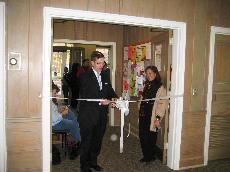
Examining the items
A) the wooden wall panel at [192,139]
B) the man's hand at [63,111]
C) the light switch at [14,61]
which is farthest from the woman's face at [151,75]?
the light switch at [14,61]

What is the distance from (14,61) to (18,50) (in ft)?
0.44

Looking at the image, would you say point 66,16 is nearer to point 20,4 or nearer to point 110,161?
point 20,4

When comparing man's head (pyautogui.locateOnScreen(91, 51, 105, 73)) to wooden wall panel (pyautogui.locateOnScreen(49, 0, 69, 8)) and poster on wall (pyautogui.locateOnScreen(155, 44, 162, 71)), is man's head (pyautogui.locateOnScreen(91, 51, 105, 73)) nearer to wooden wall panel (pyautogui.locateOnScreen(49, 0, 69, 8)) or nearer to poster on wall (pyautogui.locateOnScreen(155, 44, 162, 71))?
wooden wall panel (pyautogui.locateOnScreen(49, 0, 69, 8))

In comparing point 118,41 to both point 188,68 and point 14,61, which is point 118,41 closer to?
point 188,68

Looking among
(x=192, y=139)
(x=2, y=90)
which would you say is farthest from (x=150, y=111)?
(x=2, y=90)

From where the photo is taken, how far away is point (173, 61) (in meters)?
3.70

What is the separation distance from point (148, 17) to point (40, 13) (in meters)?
1.42

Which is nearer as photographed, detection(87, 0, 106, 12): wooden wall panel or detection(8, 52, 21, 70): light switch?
detection(8, 52, 21, 70): light switch

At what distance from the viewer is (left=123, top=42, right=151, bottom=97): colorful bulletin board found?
507 cm

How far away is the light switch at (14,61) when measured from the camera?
111 inches

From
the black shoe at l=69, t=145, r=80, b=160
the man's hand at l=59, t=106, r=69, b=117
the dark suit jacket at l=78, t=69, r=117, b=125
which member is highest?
the dark suit jacket at l=78, t=69, r=117, b=125

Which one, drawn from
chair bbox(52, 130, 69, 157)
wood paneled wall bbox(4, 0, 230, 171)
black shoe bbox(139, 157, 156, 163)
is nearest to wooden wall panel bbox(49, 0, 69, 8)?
wood paneled wall bbox(4, 0, 230, 171)

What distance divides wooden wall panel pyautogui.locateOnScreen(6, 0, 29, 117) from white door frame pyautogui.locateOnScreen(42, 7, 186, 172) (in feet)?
0.69

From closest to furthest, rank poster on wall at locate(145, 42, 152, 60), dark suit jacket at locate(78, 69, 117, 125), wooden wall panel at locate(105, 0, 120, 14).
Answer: wooden wall panel at locate(105, 0, 120, 14)
dark suit jacket at locate(78, 69, 117, 125)
poster on wall at locate(145, 42, 152, 60)
